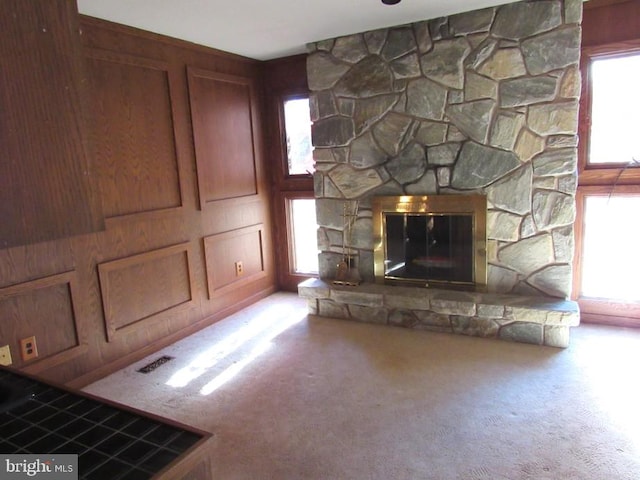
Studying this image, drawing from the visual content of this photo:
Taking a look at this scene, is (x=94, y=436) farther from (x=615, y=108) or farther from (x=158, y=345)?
(x=615, y=108)

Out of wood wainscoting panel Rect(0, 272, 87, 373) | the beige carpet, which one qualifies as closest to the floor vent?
the beige carpet

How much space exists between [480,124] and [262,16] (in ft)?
5.64

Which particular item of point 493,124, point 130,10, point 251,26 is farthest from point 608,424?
point 130,10

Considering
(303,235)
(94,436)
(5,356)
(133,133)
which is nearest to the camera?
(94,436)

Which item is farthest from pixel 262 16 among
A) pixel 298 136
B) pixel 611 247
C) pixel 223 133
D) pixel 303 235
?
pixel 611 247

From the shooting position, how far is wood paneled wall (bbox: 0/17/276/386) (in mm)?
2734

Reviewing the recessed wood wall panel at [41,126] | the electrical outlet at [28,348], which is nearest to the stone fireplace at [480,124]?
the electrical outlet at [28,348]

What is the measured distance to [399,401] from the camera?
2.56 metres

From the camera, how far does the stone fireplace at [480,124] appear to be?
3.08 m

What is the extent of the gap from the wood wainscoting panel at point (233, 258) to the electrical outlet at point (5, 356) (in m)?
1.59

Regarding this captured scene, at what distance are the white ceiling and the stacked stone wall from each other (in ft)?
0.61

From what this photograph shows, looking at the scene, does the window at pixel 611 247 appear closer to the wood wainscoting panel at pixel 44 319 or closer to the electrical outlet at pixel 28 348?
the wood wainscoting panel at pixel 44 319

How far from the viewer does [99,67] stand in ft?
9.64

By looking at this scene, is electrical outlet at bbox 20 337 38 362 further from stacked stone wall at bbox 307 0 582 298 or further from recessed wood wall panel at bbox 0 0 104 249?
stacked stone wall at bbox 307 0 582 298
